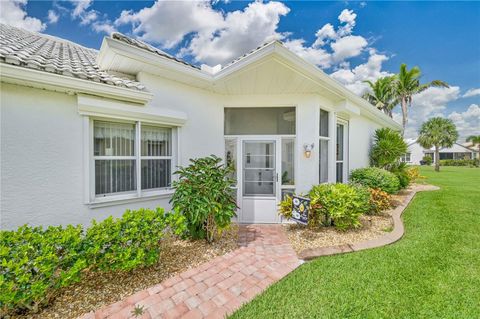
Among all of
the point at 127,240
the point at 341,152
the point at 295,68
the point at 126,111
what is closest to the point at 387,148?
the point at 341,152

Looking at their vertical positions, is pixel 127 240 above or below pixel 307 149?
below

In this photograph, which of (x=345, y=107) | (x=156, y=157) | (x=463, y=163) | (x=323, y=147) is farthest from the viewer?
(x=463, y=163)

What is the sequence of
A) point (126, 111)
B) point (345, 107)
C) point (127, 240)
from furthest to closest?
point (345, 107)
point (126, 111)
point (127, 240)

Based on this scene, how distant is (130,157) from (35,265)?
270 cm

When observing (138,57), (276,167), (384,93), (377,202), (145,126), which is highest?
(384,93)

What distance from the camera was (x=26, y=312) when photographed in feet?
9.00

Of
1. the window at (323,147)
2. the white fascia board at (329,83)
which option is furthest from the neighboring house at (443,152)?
the window at (323,147)

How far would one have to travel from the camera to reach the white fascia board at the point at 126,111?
4.18 metres

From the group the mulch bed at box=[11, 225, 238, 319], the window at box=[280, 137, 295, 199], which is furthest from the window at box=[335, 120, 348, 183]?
the mulch bed at box=[11, 225, 238, 319]

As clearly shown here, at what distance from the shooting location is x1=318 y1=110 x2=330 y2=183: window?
281 inches

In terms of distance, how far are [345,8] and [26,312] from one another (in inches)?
472

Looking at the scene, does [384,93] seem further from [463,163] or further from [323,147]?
[463,163]

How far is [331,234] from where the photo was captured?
17.8ft

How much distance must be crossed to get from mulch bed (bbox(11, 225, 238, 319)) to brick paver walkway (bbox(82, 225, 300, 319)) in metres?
0.16
